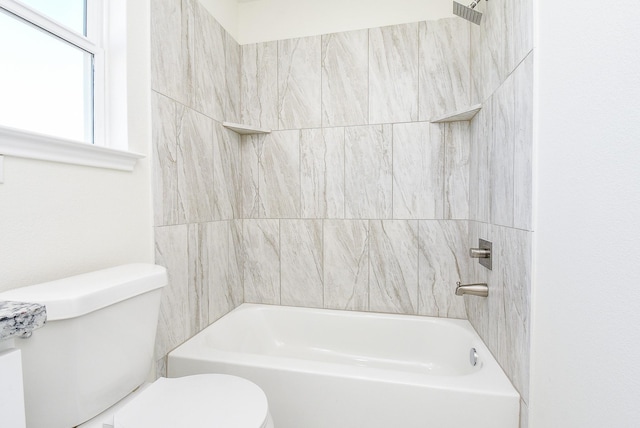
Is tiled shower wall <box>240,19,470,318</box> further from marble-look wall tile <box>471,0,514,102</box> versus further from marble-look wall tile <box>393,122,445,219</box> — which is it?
marble-look wall tile <box>471,0,514,102</box>

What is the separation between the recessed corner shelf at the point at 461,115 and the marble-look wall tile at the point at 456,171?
0.05 m

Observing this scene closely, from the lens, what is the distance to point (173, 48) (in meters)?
1.52

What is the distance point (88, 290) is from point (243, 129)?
4.73 ft

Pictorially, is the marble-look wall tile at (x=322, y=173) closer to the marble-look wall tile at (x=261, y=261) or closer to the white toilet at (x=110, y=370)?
the marble-look wall tile at (x=261, y=261)

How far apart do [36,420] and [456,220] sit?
1985 mm

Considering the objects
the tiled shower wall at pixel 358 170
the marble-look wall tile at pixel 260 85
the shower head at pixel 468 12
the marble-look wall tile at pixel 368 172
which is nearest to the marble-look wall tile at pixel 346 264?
the tiled shower wall at pixel 358 170

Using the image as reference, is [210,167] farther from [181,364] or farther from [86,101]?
[181,364]

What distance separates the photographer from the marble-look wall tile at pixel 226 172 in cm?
190

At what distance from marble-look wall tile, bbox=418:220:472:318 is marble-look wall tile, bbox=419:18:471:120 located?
71 centimetres

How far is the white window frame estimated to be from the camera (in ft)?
2.84

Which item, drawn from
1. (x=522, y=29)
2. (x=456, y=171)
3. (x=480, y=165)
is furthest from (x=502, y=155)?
(x=456, y=171)

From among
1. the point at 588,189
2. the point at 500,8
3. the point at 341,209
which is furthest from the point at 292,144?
the point at 588,189

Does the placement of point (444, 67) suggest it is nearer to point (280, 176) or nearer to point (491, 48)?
point (491, 48)

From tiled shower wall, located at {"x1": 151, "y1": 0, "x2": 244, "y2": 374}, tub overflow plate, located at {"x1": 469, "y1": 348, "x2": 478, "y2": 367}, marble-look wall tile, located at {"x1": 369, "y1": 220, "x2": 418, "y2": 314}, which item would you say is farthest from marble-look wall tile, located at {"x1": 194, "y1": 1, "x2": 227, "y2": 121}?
tub overflow plate, located at {"x1": 469, "y1": 348, "x2": 478, "y2": 367}
